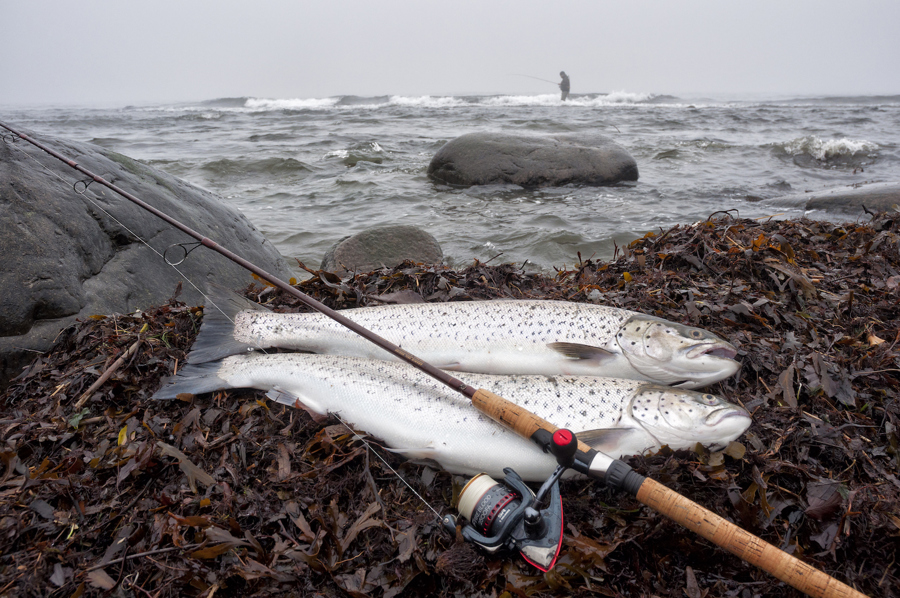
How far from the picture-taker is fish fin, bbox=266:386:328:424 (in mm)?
3051

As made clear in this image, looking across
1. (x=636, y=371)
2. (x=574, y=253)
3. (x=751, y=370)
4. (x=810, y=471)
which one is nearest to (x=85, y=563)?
(x=636, y=371)

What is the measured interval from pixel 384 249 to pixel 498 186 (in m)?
5.46

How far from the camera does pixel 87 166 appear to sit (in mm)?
5688

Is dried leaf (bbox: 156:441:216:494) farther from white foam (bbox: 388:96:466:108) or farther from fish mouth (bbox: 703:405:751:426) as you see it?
white foam (bbox: 388:96:466:108)

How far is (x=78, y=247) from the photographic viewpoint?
4633 millimetres

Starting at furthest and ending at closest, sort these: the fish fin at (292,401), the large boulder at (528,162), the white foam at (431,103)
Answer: the white foam at (431,103), the large boulder at (528,162), the fish fin at (292,401)

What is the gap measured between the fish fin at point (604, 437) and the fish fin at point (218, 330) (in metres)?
2.36

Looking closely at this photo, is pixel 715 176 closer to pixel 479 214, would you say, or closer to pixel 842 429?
pixel 479 214

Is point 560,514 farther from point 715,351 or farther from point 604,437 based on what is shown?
point 715,351

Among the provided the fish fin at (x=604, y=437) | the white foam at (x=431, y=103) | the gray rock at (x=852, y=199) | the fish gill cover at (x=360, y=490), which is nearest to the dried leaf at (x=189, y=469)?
the fish gill cover at (x=360, y=490)

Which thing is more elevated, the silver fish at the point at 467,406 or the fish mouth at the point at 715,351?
the fish mouth at the point at 715,351

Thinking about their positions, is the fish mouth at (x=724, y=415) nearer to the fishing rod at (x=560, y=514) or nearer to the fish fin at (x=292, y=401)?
the fishing rod at (x=560, y=514)

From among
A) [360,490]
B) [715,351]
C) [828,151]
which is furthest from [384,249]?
[828,151]

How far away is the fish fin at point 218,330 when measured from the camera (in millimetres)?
3443
